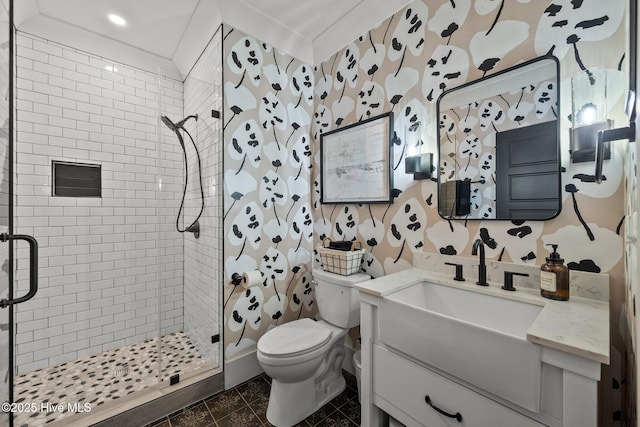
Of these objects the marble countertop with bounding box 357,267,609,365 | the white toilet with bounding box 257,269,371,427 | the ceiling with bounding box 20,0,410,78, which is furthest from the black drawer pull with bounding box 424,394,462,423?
the ceiling with bounding box 20,0,410,78

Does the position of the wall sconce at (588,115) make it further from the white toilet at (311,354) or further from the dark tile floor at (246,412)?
the dark tile floor at (246,412)

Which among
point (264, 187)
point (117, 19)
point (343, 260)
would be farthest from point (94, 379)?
point (117, 19)

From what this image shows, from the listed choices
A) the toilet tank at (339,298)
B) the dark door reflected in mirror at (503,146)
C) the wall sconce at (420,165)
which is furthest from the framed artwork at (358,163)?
the toilet tank at (339,298)

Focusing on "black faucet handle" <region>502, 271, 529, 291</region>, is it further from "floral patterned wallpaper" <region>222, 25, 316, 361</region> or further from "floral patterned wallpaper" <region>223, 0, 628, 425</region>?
"floral patterned wallpaper" <region>222, 25, 316, 361</region>

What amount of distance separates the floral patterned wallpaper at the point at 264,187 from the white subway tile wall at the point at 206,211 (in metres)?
0.08

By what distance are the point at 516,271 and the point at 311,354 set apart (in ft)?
3.94

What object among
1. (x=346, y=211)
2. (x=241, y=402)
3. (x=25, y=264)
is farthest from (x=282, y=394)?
(x=25, y=264)

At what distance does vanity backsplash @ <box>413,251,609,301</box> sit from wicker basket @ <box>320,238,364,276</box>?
0.41 m

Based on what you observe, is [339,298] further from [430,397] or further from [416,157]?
[416,157]

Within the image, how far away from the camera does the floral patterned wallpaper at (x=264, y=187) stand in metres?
1.98

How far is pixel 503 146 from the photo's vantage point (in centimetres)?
137

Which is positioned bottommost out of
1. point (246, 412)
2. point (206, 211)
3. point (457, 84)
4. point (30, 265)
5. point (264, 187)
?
point (246, 412)

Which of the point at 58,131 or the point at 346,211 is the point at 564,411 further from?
the point at 58,131

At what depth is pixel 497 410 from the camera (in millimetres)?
929
